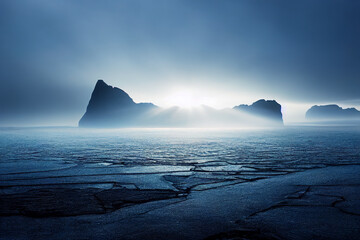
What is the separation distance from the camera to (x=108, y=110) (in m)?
162

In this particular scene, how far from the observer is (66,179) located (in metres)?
5.37

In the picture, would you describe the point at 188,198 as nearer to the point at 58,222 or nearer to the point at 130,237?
the point at 130,237

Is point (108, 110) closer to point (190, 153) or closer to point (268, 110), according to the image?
point (268, 110)

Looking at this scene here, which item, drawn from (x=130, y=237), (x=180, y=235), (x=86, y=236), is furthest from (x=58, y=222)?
(x=180, y=235)

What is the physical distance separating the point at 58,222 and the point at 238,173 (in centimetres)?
417

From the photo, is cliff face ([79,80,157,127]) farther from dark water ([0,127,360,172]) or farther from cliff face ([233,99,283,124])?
dark water ([0,127,360,172])

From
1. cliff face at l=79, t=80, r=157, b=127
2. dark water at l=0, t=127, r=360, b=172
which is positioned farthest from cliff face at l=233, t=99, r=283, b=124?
dark water at l=0, t=127, r=360, b=172

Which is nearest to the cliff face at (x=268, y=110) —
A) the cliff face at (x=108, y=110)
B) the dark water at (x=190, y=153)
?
the cliff face at (x=108, y=110)

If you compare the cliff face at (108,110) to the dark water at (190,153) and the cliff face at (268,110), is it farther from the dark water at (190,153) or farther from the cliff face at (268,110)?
the dark water at (190,153)

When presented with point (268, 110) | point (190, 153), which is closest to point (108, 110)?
point (268, 110)

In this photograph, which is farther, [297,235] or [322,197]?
[322,197]

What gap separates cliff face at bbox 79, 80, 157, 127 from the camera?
159 m

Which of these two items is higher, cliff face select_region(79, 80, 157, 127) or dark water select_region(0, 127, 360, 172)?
cliff face select_region(79, 80, 157, 127)

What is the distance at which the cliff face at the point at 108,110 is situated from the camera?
159 meters
